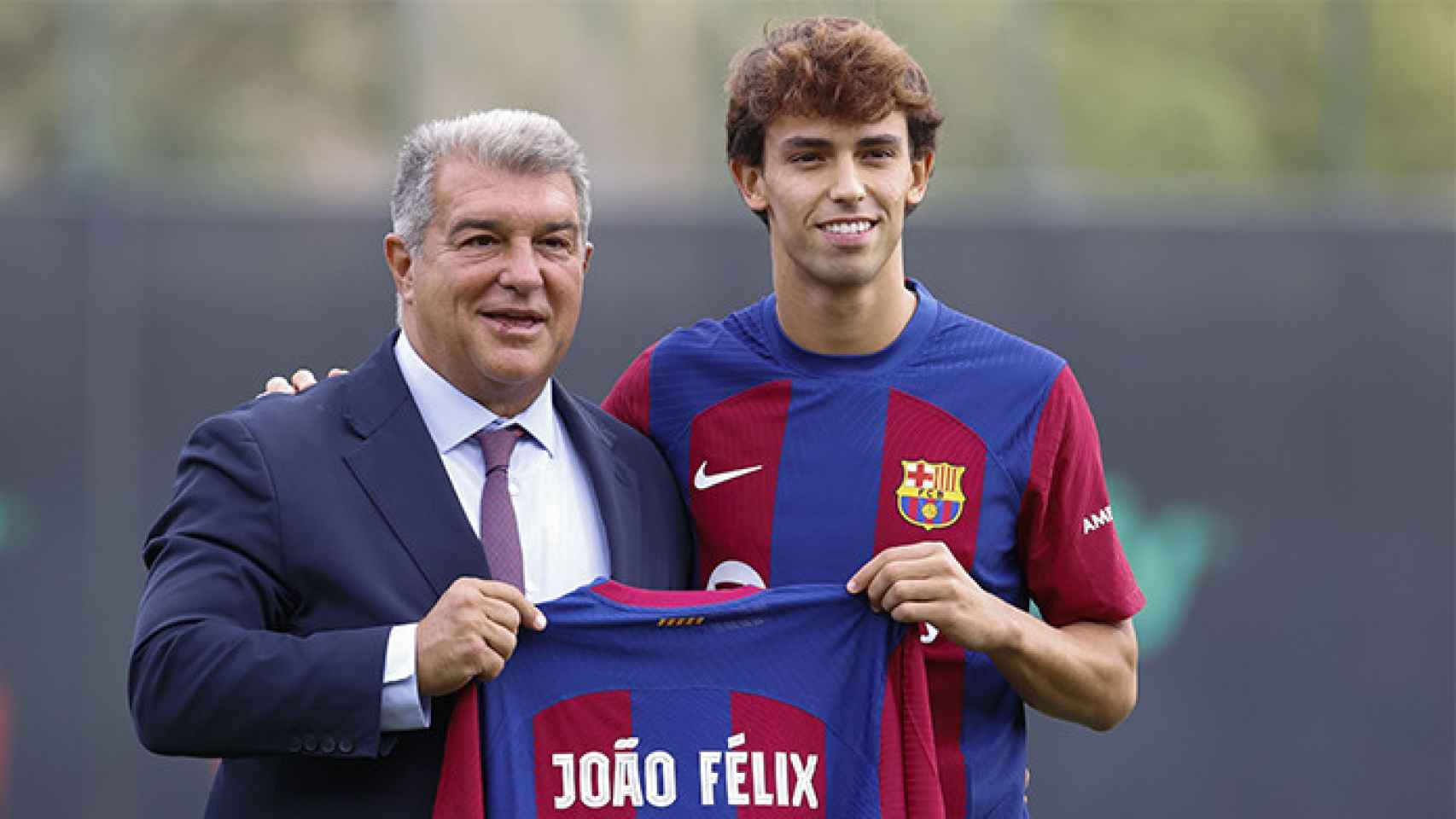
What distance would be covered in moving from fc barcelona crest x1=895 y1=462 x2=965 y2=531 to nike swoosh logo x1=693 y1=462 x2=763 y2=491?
23 cm

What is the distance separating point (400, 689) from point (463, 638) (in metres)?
0.11

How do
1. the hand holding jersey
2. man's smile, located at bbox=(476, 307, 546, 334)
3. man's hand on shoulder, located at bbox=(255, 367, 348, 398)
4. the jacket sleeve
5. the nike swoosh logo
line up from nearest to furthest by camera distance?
the jacket sleeve → the hand holding jersey → man's smile, located at bbox=(476, 307, 546, 334) → man's hand on shoulder, located at bbox=(255, 367, 348, 398) → the nike swoosh logo

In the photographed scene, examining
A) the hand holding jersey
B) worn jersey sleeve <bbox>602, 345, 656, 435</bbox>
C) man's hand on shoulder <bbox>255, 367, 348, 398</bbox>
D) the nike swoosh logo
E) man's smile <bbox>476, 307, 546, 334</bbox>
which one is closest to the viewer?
the hand holding jersey

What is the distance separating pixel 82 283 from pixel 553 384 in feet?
12.6

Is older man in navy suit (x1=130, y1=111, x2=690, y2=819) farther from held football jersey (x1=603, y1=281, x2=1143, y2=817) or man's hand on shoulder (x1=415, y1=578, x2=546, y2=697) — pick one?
held football jersey (x1=603, y1=281, x2=1143, y2=817)

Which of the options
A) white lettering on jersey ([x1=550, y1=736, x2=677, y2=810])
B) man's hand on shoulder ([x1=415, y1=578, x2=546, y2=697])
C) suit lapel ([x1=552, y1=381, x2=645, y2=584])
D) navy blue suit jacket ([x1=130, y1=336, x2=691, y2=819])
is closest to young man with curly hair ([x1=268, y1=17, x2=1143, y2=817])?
suit lapel ([x1=552, y1=381, x2=645, y2=584])

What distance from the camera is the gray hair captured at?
2.74 m

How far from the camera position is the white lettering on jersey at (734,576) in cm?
295

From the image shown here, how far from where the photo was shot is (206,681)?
7.93ft

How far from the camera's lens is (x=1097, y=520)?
117 inches

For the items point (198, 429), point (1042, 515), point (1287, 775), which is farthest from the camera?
point (1287, 775)

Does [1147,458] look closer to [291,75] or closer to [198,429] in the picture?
[291,75]

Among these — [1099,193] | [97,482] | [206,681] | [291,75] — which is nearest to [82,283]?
[97,482]

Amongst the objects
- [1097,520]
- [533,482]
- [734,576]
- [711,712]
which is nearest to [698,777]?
[711,712]
